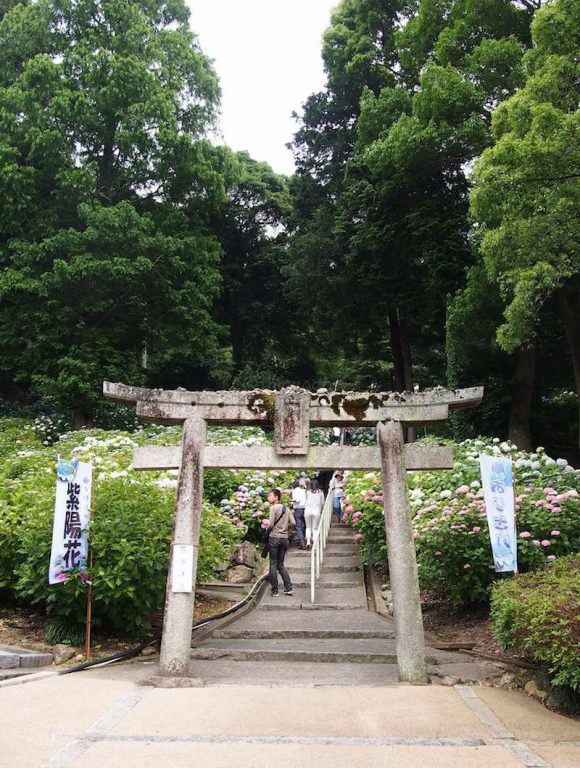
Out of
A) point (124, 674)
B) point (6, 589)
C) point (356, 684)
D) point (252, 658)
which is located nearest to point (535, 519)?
point (356, 684)

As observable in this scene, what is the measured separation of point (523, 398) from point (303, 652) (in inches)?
506

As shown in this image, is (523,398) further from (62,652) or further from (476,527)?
(62,652)

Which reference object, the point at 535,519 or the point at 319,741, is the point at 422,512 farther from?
the point at 319,741

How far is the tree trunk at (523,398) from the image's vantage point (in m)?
18.7

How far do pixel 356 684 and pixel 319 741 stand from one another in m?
2.07

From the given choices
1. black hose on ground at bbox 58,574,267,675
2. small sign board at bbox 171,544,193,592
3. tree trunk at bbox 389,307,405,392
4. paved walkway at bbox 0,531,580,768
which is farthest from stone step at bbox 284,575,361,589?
tree trunk at bbox 389,307,405,392

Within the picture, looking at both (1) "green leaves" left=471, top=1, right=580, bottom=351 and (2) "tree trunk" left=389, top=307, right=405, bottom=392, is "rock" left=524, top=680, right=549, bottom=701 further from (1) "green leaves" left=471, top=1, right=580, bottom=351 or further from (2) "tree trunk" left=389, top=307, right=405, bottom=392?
(2) "tree trunk" left=389, top=307, right=405, bottom=392

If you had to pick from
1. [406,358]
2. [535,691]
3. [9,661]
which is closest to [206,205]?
[406,358]

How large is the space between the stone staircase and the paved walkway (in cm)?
3

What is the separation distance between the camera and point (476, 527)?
29.5 feet

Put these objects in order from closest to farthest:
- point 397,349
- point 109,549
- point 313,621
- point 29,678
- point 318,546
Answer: point 29,678
point 109,549
point 313,621
point 318,546
point 397,349

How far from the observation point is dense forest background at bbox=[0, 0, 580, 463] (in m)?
17.6

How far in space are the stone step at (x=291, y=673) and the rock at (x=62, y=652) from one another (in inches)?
61.1

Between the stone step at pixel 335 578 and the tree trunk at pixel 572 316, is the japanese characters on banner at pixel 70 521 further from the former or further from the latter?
the tree trunk at pixel 572 316
